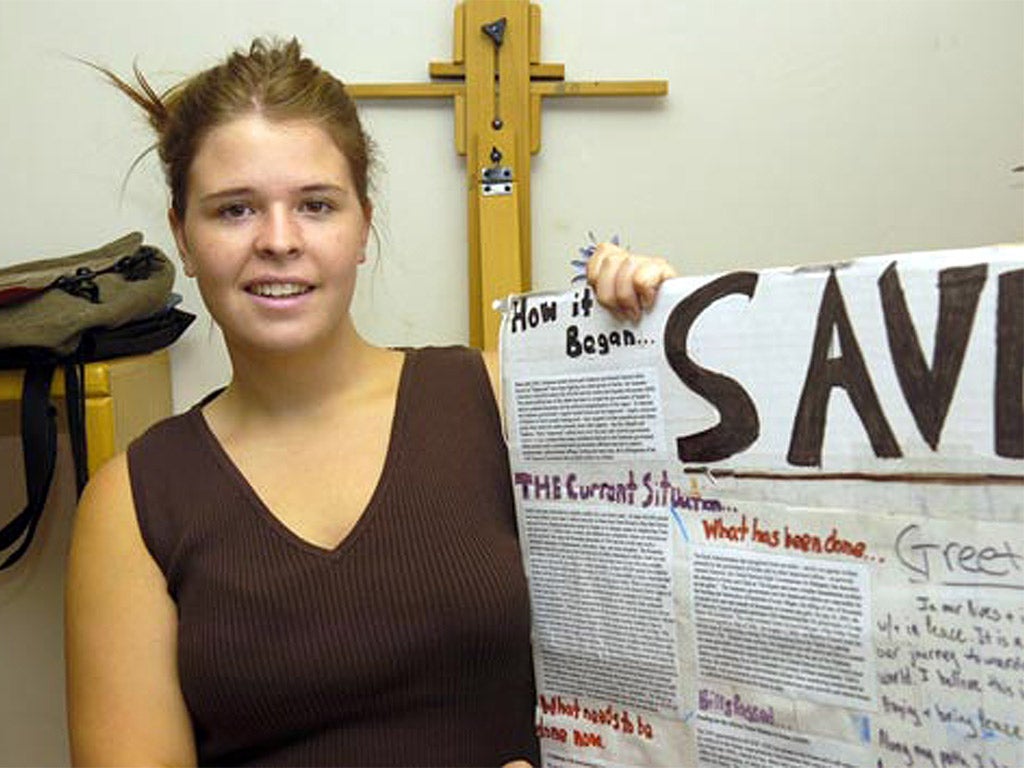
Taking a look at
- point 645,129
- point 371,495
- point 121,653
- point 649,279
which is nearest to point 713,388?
point 649,279

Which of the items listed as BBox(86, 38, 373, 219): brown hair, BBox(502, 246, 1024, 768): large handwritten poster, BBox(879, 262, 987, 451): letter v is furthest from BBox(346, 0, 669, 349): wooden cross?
BBox(879, 262, 987, 451): letter v

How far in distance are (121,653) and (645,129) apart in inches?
38.2

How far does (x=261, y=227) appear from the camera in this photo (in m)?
0.84

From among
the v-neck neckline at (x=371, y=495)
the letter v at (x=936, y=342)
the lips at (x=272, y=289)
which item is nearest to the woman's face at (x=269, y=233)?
the lips at (x=272, y=289)

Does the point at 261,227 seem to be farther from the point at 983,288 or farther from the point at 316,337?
the point at 983,288

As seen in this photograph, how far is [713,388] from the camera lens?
716 millimetres

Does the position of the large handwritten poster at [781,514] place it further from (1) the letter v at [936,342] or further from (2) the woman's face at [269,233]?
(2) the woman's face at [269,233]

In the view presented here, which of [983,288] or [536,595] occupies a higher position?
[983,288]

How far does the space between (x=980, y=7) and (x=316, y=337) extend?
1109 mm

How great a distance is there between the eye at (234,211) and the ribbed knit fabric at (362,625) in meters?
0.23

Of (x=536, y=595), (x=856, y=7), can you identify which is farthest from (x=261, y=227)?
(x=856, y=7)

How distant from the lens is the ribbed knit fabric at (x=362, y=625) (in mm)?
810

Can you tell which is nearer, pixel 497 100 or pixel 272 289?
pixel 272 289

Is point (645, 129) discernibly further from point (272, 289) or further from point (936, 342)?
point (936, 342)
